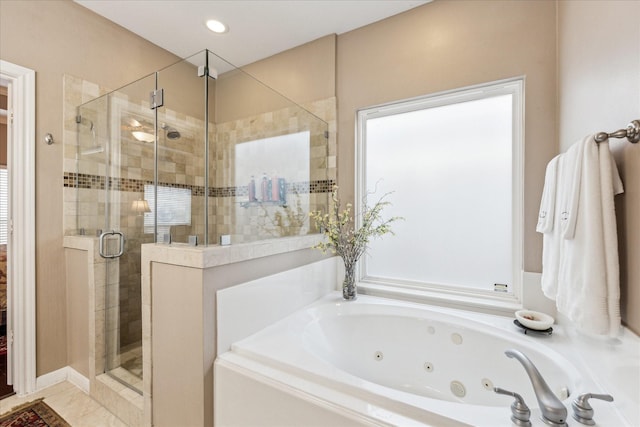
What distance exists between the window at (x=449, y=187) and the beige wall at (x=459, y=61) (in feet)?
0.26

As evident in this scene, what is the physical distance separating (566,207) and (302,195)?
167 cm

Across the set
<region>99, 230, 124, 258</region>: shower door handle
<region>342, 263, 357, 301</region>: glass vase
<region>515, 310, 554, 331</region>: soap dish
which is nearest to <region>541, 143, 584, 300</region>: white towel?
<region>515, 310, 554, 331</region>: soap dish

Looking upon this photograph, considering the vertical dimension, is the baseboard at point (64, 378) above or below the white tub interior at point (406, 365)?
below

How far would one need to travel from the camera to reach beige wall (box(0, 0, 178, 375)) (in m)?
1.88

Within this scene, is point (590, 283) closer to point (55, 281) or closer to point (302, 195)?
point (302, 195)

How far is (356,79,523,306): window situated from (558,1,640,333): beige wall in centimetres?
45

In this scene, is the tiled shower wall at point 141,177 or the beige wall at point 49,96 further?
the beige wall at point 49,96

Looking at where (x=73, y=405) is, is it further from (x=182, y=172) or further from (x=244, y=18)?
(x=244, y=18)

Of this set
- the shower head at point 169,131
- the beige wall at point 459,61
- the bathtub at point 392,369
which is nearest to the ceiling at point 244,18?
the beige wall at point 459,61

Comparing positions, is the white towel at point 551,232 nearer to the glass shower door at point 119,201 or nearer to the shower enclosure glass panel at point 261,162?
the shower enclosure glass panel at point 261,162

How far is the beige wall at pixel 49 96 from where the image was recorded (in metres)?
1.88

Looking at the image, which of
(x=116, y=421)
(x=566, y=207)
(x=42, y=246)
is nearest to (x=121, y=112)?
(x=42, y=246)

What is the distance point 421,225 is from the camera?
2203mm

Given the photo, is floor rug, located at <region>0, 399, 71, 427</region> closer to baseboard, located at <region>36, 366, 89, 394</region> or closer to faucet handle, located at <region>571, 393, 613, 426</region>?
baseboard, located at <region>36, 366, 89, 394</region>
